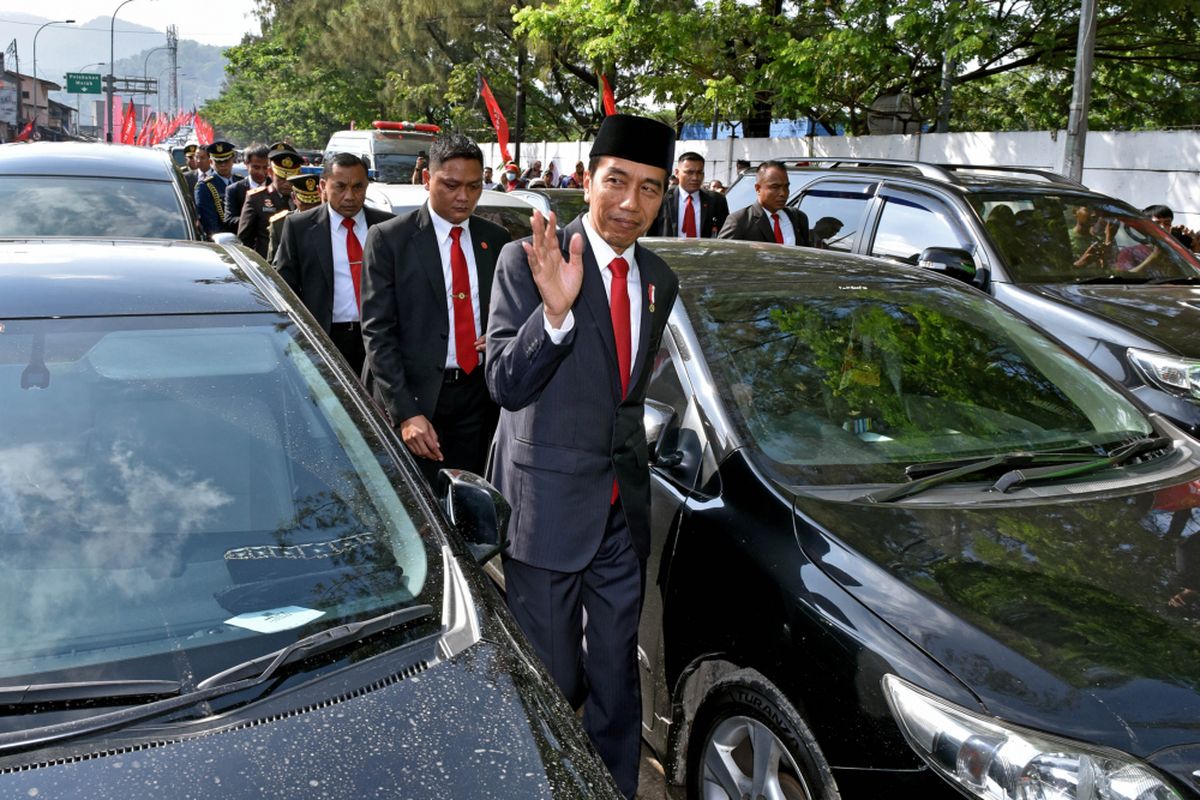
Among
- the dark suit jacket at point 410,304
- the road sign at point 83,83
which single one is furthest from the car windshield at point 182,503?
the road sign at point 83,83

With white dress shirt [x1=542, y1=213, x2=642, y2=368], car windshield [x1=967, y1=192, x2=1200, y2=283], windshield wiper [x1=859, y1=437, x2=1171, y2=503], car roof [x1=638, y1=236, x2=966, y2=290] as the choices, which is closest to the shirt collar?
white dress shirt [x1=542, y1=213, x2=642, y2=368]

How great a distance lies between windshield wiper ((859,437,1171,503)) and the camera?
2.85m

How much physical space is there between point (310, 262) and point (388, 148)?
18.2 m

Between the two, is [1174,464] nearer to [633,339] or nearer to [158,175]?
[633,339]

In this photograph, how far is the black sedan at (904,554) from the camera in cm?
216

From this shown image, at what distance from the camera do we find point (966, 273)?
6.09 m

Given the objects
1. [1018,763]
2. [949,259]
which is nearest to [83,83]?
[949,259]

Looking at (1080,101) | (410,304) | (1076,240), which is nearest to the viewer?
(410,304)

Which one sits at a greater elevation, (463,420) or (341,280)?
(341,280)

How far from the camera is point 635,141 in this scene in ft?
9.54

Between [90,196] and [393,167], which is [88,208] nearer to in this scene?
[90,196]

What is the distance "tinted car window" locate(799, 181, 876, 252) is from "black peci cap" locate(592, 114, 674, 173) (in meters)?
4.33

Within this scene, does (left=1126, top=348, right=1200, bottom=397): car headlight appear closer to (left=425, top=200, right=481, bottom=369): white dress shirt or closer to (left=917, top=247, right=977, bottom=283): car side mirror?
(left=917, top=247, right=977, bottom=283): car side mirror

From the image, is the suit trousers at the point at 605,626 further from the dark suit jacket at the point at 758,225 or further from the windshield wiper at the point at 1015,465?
the dark suit jacket at the point at 758,225
